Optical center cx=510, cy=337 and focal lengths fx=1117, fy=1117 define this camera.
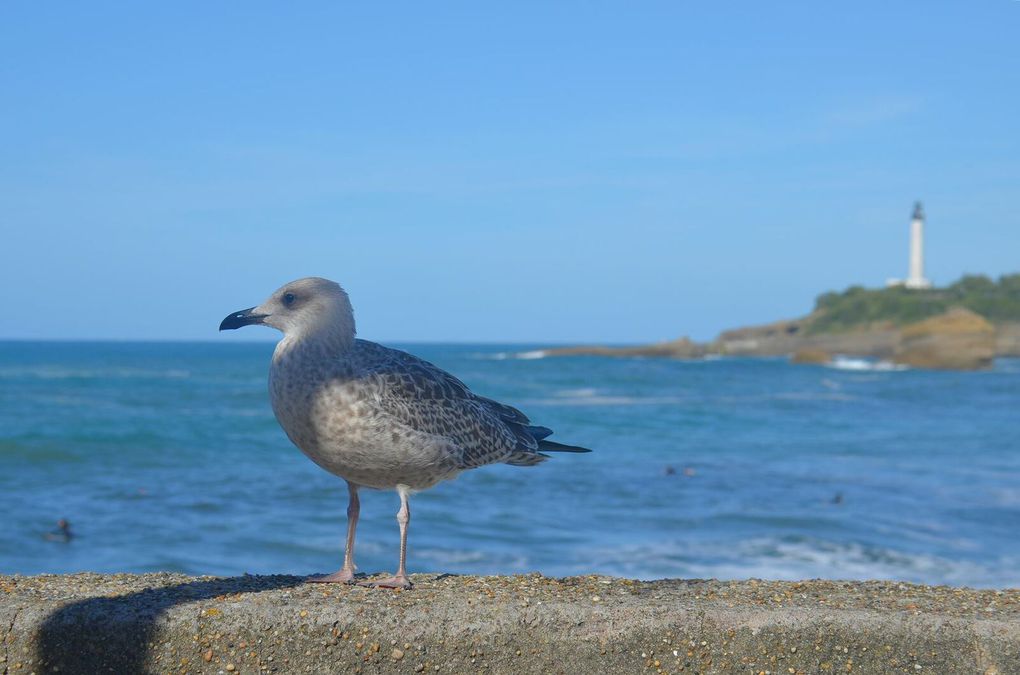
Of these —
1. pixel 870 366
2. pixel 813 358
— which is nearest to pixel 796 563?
pixel 870 366

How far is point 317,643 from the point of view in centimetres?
421

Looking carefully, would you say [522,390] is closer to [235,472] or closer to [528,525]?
[235,472]

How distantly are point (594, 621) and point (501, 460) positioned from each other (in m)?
Answer: 1.52

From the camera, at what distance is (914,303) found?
95188 mm

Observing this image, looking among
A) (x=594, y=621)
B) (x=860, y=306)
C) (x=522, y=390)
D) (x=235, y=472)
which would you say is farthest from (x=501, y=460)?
(x=860, y=306)

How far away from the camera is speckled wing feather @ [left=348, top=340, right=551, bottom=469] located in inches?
198

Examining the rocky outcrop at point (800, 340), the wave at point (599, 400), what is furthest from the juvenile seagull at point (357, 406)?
the rocky outcrop at point (800, 340)

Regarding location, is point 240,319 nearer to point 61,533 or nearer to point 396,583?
point 396,583

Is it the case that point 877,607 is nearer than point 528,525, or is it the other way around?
point 877,607

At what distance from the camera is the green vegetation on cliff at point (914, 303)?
9450 cm

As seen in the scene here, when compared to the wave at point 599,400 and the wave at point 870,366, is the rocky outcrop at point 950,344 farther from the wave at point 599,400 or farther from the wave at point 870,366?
the wave at point 599,400

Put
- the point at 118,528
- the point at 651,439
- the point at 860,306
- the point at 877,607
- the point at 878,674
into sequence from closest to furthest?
the point at 878,674, the point at 877,607, the point at 118,528, the point at 651,439, the point at 860,306

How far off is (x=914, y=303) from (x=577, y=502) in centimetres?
8725

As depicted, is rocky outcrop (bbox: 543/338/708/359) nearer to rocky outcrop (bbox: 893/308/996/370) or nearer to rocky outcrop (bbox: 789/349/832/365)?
rocky outcrop (bbox: 789/349/832/365)
